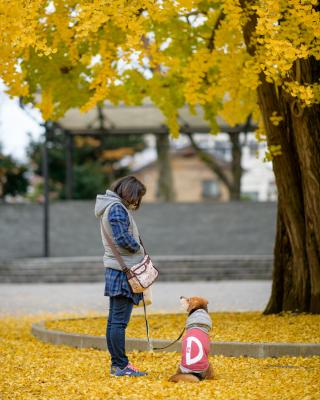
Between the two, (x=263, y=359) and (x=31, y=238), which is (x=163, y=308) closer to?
(x=263, y=359)

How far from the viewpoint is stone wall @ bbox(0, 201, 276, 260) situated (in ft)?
82.7

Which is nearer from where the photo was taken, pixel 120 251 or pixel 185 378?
pixel 185 378

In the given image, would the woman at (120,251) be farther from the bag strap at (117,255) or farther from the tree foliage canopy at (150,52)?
the tree foliage canopy at (150,52)

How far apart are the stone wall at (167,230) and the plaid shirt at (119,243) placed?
1812 cm

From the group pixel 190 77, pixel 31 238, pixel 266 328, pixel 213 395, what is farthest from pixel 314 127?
pixel 31 238

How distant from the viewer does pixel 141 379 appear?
23.2 feet

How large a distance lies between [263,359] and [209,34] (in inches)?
212

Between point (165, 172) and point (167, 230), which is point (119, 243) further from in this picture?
point (165, 172)

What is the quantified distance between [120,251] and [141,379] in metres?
1.01

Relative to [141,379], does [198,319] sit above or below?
above

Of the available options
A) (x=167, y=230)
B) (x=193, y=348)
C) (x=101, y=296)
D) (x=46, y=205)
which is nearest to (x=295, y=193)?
(x=193, y=348)

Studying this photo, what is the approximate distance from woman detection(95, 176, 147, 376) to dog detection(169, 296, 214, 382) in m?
0.48

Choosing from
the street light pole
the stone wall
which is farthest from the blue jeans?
the stone wall

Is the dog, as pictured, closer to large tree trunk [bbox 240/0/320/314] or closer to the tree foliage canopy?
the tree foliage canopy
